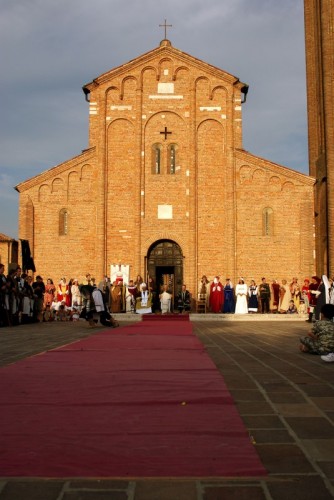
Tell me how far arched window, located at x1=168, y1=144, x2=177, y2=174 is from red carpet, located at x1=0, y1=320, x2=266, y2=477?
19.9 metres

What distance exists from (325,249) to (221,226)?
17.3 feet

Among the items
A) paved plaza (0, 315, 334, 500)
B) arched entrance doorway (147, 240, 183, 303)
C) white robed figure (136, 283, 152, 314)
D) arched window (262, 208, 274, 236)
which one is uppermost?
arched window (262, 208, 274, 236)

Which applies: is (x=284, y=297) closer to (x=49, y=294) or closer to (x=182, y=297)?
(x=182, y=297)

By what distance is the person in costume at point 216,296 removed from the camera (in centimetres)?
2458

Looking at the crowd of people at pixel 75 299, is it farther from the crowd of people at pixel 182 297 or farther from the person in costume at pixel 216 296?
the person in costume at pixel 216 296

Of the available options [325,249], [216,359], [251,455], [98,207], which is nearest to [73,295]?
[98,207]

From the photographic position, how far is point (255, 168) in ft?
85.3

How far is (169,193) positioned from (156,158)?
1737 mm

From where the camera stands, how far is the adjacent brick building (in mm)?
26328

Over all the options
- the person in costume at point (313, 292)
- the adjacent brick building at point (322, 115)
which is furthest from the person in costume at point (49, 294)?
the adjacent brick building at point (322, 115)

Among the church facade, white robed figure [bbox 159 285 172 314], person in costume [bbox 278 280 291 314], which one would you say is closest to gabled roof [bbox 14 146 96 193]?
the church facade

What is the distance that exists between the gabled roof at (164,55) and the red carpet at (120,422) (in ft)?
70.8

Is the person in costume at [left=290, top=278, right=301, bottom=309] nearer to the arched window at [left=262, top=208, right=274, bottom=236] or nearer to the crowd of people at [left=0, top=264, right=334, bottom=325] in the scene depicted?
the crowd of people at [left=0, top=264, right=334, bottom=325]

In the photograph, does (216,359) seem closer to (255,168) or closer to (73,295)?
(73,295)
